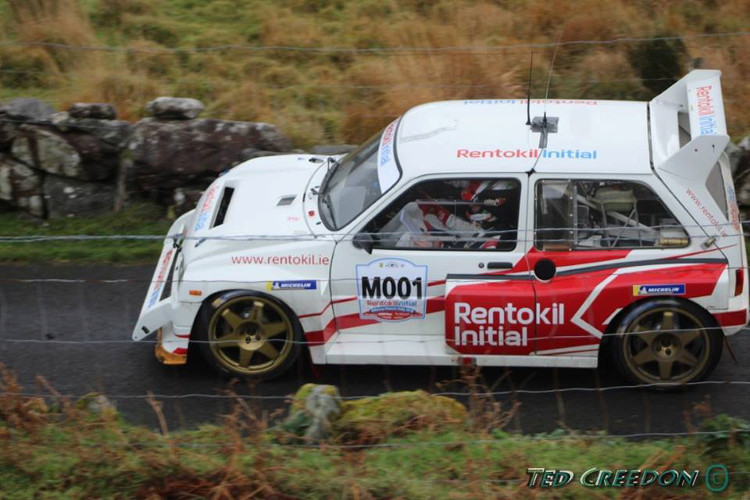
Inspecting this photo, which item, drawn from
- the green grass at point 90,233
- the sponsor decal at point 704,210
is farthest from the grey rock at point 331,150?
the sponsor decal at point 704,210

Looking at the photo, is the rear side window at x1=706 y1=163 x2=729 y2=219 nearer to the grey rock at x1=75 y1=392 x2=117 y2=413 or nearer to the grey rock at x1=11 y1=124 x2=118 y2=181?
the grey rock at x1=75 y1=392 x2=117 y2=413

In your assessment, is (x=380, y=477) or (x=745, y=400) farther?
(x=745, y=400)

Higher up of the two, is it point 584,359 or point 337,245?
point 337,245

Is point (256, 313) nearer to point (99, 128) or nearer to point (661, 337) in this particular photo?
point (661, 337)

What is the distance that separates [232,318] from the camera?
6773 mm

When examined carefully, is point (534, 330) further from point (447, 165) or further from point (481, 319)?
point (447, 165)

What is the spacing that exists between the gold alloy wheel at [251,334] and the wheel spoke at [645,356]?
2.30 metres

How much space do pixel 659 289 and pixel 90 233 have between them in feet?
17.7

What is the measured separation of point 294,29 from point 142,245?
489 centimetres

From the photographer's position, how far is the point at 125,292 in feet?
27.6

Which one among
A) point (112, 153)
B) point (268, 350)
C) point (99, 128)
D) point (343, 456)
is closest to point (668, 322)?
point (343, 456)

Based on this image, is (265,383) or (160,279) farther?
(160,279)

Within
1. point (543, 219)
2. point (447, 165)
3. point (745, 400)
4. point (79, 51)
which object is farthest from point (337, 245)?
point (79, 51)

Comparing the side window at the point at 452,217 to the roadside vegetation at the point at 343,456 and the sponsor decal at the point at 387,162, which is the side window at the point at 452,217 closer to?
the sponsor decal at the point at 387,162
